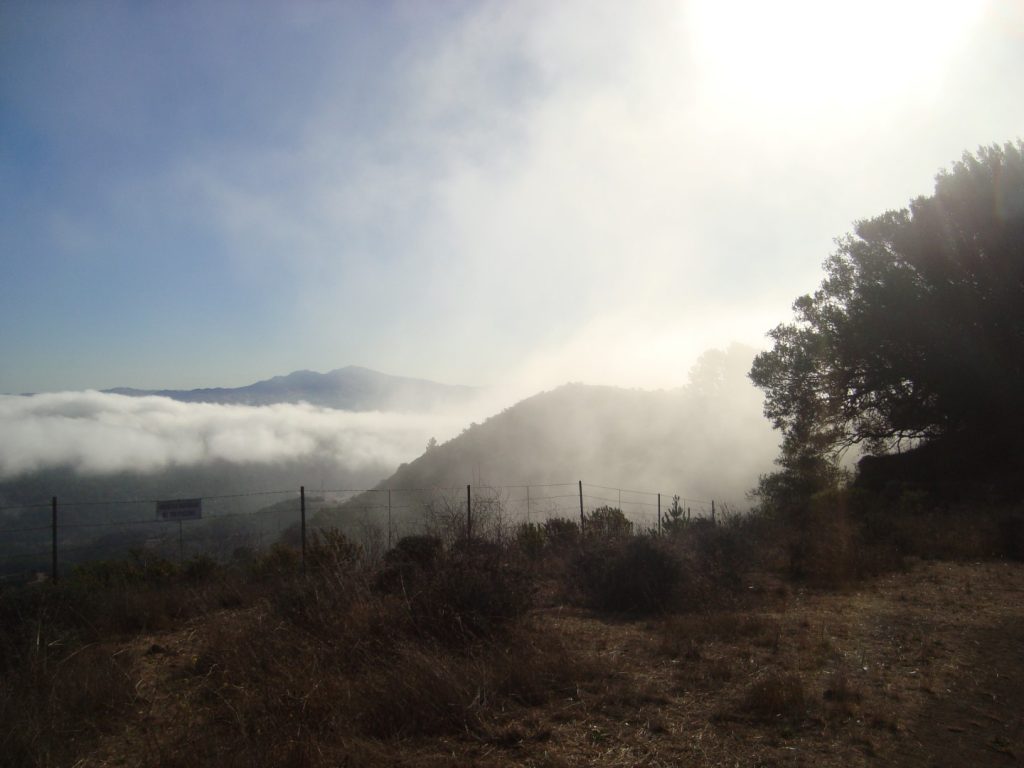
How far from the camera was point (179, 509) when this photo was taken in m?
14.1

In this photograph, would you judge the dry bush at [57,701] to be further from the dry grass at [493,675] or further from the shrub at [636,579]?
the shrub at [636,579]

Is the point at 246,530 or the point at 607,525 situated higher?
the point at 246,530

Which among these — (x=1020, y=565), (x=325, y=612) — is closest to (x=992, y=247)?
(x=1020, y=565)

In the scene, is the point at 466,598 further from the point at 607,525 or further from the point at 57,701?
the point at 607,525

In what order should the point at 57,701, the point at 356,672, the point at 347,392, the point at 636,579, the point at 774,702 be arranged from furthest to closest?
the point at 347,392 < the point at 636,579 < the point at 356,672 < the point at 57,701 < the point at 774,702

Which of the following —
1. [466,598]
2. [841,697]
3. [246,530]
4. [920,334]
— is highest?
[920,334]

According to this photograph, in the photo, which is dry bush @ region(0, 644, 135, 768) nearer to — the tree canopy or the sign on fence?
the sign on fence

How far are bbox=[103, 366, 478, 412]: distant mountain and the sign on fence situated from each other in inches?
5611

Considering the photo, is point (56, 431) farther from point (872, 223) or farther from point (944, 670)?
point (944, 670)

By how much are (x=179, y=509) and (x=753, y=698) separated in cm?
1244

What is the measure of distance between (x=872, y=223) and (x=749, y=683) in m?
23.2

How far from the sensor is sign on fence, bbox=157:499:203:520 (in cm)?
1392

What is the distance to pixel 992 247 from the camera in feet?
70.0

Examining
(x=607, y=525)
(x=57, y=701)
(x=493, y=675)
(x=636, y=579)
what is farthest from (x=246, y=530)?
(x=493, y=675)
